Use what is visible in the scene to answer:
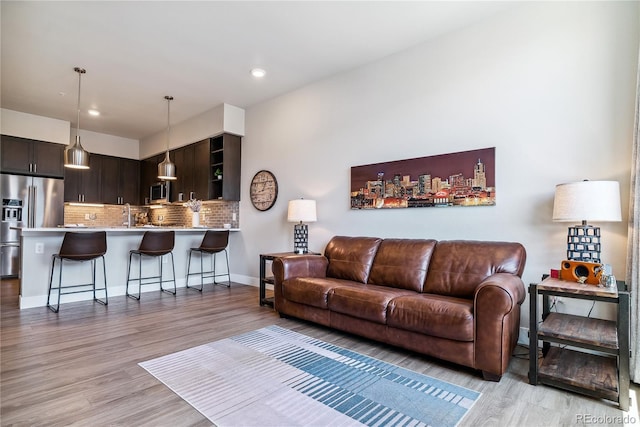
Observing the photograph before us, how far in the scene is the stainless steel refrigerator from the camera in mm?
5869

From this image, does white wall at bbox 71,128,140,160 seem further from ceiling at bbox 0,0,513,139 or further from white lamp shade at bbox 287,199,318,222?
white lamp shade at bbox 287,199,318,222

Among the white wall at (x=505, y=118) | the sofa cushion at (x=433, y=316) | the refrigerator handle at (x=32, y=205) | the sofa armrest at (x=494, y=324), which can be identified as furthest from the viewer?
the refrigerator handle at (x=32, y=205)

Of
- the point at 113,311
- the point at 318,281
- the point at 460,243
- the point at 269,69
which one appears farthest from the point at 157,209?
the point at 460,243

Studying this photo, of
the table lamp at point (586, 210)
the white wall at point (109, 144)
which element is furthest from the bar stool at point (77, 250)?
the table lamp at point (586, 210)

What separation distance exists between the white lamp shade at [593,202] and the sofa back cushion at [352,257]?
5.84 feet

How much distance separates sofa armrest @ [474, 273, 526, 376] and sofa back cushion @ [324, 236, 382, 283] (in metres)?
1.39

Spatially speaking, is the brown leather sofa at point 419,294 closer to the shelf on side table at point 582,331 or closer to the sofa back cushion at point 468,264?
the sofa back cushion at point 468,264

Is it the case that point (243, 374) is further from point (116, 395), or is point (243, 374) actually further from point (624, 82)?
point (624, 82)

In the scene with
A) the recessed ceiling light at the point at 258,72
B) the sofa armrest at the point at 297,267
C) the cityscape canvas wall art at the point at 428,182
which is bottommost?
the sofa armrest at the point at 297,267

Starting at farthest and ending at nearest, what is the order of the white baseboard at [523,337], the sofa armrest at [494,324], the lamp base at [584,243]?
the white baseboard at [523,337]
the lamp base at [584,243]
the sofa armrest at [494,324]

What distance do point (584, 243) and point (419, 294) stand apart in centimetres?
125

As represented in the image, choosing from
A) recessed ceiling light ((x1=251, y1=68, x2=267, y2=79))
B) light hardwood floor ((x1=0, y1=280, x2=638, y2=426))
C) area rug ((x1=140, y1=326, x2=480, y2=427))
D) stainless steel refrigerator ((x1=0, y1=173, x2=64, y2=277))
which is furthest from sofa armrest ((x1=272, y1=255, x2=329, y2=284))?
stainless steel refrigerator ((x1=0, y1=173, x2=64, y2=277))

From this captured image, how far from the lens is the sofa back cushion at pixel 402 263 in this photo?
3.14 m

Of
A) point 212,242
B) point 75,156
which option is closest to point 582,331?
point 212,242
